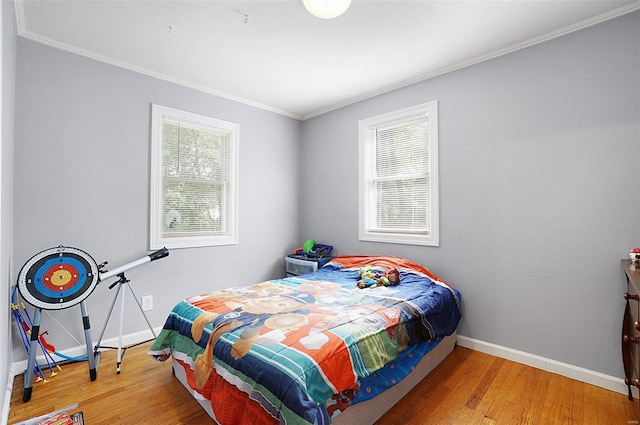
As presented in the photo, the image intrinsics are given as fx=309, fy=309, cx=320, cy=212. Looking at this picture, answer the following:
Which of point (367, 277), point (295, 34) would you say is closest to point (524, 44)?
point (295, 34)

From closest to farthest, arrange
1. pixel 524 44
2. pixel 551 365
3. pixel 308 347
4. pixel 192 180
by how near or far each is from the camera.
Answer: pixel 308 347
pixel 551 365
pixel 524 44
pixel 192 180

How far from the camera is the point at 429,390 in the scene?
2.12 meters

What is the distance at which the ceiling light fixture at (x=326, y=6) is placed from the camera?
6.07 ft

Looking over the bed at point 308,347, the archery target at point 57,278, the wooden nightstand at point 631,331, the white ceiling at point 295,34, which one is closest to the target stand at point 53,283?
the archery target at point 57,278

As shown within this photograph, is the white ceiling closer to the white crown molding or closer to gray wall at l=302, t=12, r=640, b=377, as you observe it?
the white crown molding

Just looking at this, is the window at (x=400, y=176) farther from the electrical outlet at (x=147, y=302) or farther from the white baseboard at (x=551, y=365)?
the electrical outlet at (x=147, y=302)

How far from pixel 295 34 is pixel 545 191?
7.61 ft

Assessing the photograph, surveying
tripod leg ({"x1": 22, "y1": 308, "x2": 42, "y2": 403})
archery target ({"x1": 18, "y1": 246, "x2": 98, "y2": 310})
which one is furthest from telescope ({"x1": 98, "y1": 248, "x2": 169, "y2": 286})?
tripod leg ({"x1": 22, "y1": 308, "x2": 42, "y2": 403})

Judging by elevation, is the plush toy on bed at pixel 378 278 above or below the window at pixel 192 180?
below

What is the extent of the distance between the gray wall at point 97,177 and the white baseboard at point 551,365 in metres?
2.59

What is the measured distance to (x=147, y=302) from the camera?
9.84 ft

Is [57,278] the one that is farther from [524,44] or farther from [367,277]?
[524,44]

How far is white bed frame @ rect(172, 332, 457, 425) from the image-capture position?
163 cm

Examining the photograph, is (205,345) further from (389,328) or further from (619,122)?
(619,122)
